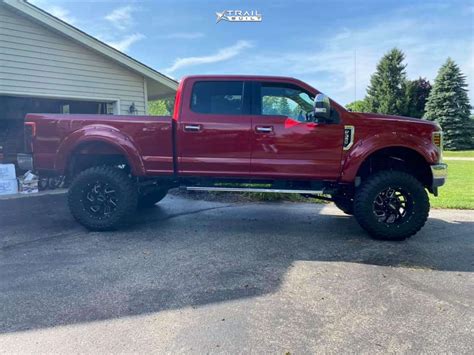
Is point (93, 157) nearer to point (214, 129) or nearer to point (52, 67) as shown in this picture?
point (214, 129)

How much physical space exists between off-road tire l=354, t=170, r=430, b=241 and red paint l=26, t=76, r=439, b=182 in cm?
31

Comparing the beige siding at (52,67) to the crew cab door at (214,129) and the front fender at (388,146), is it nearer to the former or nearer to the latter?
the crew cab door at (214,129)

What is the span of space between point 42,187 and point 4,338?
23.9ft

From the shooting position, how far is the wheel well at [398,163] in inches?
188

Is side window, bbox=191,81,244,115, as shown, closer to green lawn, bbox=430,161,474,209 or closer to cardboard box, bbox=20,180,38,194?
green lawn, bbox=430,161,474,209

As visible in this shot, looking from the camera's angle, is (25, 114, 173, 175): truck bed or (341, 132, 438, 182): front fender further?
(25, 114, 173, 175): truck bed

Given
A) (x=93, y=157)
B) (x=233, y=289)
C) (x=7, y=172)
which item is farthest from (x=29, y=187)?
(x=233, y=289)

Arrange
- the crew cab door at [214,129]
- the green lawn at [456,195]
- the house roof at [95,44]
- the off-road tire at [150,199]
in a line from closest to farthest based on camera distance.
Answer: the crew cab door at [214,129], the off-road tire at [150,199], the green lawn at [456,195], the house roof at [95,44]

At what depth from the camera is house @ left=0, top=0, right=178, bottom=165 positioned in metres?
8.01

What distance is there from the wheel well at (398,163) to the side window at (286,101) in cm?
112

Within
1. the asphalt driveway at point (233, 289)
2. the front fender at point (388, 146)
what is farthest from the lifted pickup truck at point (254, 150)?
the asphalt driveway at point (233, 289)

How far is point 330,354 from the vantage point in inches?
90.0

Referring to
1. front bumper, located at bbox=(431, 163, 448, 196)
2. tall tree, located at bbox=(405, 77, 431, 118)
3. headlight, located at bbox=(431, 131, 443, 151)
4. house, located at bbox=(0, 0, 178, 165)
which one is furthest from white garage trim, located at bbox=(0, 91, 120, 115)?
tall tree, located at bbox=(405, 77, 431, 118)

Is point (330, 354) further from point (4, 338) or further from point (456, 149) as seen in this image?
point (456, 149)
